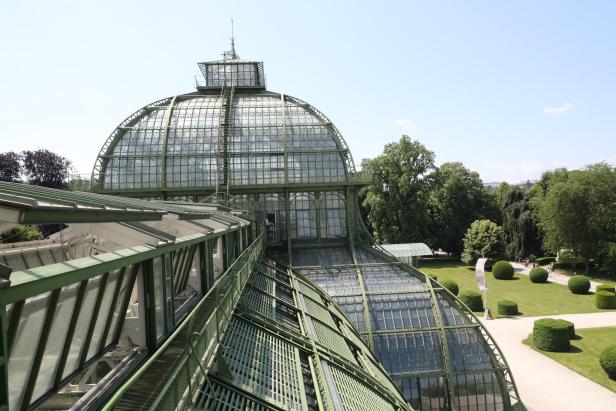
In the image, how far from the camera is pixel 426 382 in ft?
53.7

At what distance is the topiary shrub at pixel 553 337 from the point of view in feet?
91.4

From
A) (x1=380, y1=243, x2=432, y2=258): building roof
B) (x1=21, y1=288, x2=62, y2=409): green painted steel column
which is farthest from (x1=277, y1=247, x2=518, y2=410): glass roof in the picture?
(x1=380, y1=243, x2=432, y2=258): building roof

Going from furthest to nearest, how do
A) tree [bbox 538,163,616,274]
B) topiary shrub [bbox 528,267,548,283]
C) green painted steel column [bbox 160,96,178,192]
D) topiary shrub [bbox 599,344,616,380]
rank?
tree [bbox 538,163,616,274] → topiary shrub [bbox 528,267,548,283] → green painted steel column [bbox 160,96,178,192] → topiary shrub [bbox 599,344,616,380]

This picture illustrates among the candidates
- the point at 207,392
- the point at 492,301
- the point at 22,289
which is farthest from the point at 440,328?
the point at 492,301

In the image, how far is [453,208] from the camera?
6825 centimetres

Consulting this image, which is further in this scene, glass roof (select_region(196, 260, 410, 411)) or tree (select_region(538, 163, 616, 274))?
tree (select_region(538, 163, 616, 274))

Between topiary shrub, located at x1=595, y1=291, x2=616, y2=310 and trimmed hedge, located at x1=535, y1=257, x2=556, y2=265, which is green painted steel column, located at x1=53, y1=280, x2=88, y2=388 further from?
trimmed hedge, located at x1=535, y1=257, x2=556, y2=265

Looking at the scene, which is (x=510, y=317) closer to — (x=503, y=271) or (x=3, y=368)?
(x=503, y=271)

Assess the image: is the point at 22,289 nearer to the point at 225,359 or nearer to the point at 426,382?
the point at 225,359

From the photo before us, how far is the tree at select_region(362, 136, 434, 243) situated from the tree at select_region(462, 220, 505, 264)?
6.08 m

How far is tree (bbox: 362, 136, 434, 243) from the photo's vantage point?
59688 millimetres

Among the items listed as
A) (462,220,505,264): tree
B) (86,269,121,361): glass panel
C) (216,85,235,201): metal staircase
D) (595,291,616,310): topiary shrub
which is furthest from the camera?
(462,220,505,264): tree

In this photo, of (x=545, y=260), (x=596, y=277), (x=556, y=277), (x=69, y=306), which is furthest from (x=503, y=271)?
(x=69, y=306)

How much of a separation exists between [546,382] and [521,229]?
4509cm
